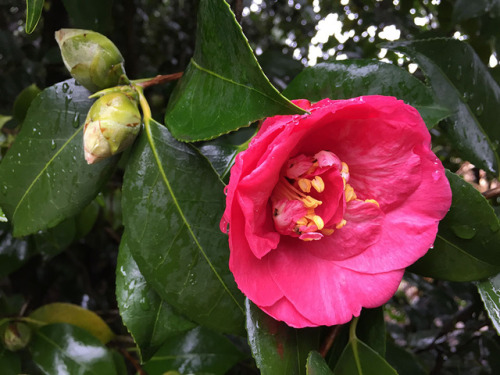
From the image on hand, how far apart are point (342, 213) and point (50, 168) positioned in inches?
15.8

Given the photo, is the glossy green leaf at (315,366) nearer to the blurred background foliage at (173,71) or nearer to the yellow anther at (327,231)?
the yellow anther at (327,231)

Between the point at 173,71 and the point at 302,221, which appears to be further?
the point at 173,71

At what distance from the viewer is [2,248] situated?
1.08 m

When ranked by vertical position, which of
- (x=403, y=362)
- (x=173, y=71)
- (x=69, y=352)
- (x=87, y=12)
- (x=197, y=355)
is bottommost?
(x=403, y=362)

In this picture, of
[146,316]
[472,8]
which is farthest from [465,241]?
[472,8]

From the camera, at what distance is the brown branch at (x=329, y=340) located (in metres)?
0.61

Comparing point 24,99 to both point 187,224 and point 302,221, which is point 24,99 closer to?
point 187,224

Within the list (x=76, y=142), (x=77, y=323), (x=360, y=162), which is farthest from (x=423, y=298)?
(x=76, y=142)

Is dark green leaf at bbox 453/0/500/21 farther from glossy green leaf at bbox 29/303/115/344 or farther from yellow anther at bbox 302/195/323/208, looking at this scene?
glossy green leaf at bbox 29/303/115/344

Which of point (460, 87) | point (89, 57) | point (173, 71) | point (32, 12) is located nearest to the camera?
point (32, 12)

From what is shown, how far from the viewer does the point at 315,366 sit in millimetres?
523

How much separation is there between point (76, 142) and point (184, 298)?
0.87 feet

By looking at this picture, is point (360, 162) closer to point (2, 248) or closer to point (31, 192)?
point (31, 192)

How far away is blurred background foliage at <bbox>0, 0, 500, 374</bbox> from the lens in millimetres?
1080
